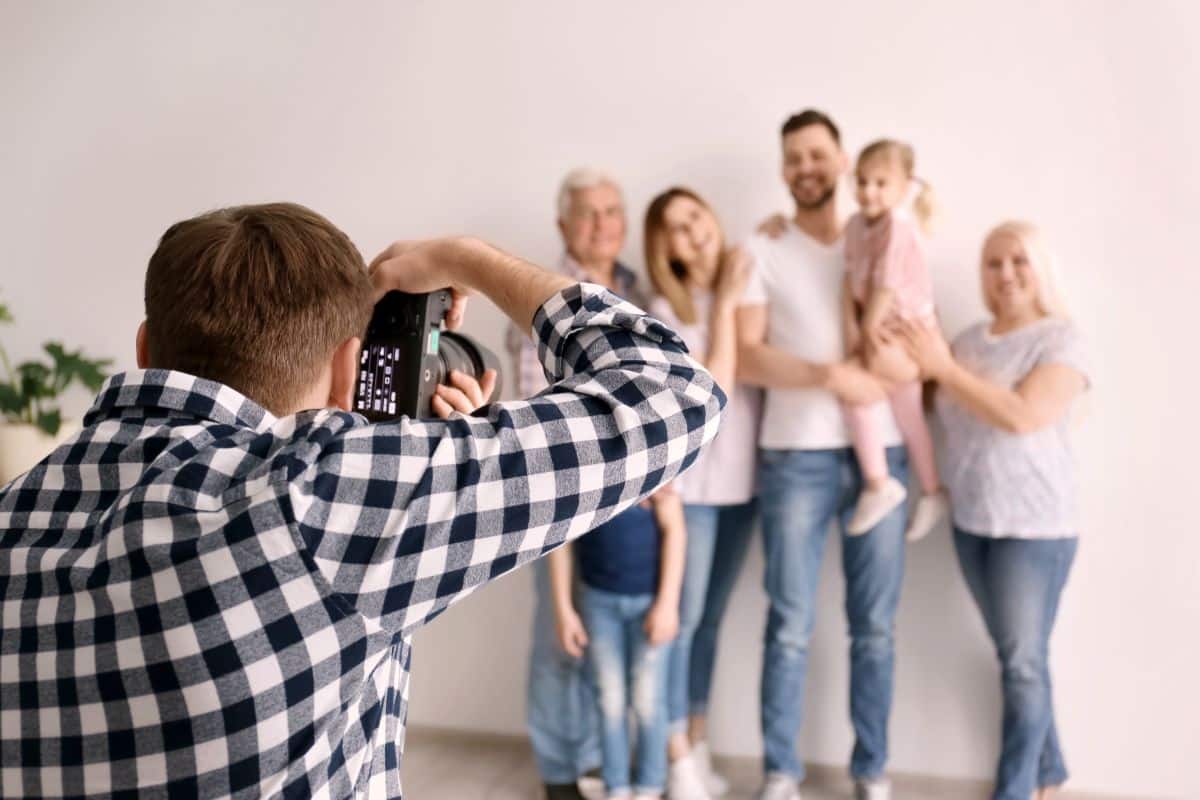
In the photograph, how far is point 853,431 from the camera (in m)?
2.49

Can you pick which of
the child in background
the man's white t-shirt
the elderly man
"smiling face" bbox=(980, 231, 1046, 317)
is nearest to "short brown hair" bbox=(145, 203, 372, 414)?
the child in background

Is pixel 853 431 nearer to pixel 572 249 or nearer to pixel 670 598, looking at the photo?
pixel 670 598

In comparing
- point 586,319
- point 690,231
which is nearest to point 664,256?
point 690,231

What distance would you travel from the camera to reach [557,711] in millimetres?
2604

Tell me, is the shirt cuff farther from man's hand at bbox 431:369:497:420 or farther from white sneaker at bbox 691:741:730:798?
white sneaker at bbox 691:741:730:798

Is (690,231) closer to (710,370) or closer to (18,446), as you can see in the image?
(710,370)

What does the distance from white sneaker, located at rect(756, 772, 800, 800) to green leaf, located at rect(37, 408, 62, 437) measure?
2.14 metres

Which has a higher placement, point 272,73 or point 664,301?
point 272,73

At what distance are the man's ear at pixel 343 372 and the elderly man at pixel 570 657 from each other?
1728 mm

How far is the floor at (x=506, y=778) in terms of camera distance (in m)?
2.67

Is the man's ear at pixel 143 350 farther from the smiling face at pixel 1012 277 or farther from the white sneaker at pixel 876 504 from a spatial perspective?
the smiling face at pixel 1012 277

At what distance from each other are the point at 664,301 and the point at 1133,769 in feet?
5.37

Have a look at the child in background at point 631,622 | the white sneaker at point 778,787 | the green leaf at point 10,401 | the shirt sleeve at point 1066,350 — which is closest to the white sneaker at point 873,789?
the white sneaker at point 778,787

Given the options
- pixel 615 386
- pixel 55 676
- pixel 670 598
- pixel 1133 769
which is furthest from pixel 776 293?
pixel 55 676
